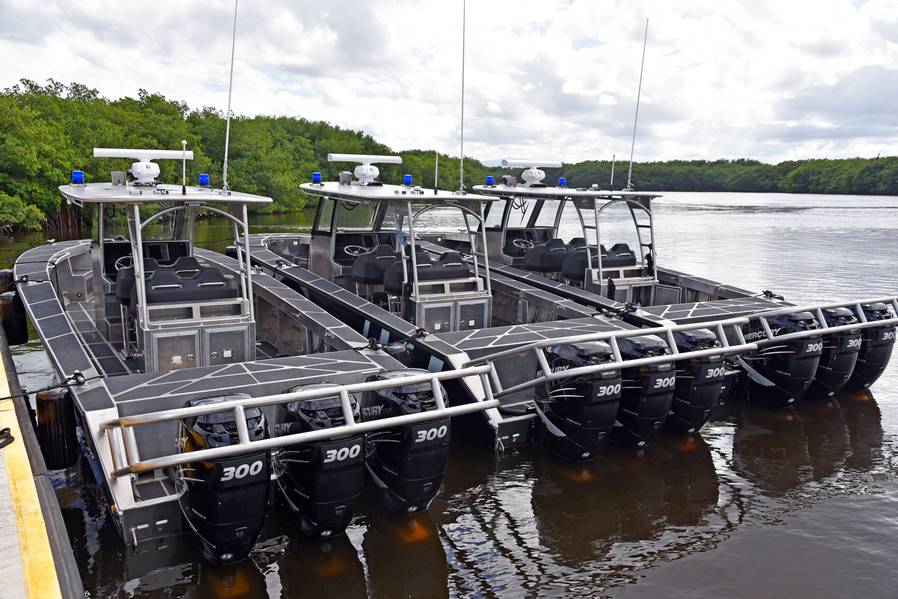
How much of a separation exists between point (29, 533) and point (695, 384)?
5704 mm

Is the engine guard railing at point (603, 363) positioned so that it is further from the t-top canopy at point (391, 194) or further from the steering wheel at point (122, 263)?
the steering wheel at point (122, 263)

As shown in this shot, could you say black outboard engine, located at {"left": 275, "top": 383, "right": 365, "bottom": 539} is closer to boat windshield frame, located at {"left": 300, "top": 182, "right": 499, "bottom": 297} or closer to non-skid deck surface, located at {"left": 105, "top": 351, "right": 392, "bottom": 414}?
non-skid deck surface, located at {"left": 105, "top": 351, "right": 392, "bottom": 414}

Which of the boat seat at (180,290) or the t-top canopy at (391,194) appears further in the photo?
the t-top canopy at (391,194)

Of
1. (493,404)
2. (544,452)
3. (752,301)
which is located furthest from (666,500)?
(752,301)

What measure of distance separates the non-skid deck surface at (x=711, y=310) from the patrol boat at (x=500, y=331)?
0.63ft

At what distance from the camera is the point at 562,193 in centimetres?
1101

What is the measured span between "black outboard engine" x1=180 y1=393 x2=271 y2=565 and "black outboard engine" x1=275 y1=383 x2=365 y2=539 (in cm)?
31

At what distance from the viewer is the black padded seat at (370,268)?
9.68 metres

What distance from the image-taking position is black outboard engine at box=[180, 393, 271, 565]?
15.0 feet

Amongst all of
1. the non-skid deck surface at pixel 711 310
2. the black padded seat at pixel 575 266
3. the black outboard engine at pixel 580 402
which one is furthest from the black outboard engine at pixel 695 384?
the black padded seat at pixel 575 266

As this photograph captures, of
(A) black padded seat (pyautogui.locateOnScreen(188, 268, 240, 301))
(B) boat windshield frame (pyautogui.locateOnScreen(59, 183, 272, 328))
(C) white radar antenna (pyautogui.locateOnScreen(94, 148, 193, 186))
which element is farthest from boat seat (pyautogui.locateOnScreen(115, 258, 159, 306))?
(C) white radar antenna (pyautogui.locateOnScreen(94, 148, 193, 186))

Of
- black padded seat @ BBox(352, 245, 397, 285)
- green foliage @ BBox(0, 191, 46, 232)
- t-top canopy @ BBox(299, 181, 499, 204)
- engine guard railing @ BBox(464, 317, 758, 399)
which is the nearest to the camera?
engine guard railing @ BBox(464, 317, 758, 399)

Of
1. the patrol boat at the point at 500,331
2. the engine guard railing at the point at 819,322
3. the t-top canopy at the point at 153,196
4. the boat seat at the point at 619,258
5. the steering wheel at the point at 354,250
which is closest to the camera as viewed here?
the patrol boat at the point at 500,331

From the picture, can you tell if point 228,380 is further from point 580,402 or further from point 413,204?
point 413,204
